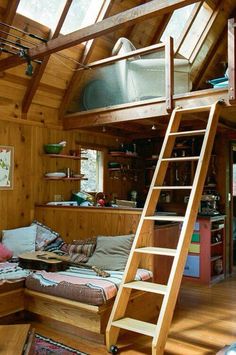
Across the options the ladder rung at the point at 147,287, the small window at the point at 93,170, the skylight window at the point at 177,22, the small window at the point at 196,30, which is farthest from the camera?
Answer: the small window at the point at 93,170

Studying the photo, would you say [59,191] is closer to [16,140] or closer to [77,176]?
[77,176]

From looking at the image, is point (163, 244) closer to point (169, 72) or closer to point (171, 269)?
point (171, 269)

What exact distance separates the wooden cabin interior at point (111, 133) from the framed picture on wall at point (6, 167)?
0.07ft

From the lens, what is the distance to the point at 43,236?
14.7 feet

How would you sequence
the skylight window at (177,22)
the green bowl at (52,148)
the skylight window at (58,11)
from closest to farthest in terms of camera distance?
the skylight window at (58,11), the green bowl at (52,148), the skylight window at (177,22)

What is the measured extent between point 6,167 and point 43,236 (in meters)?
1.01

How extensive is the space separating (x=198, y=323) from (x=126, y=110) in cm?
261

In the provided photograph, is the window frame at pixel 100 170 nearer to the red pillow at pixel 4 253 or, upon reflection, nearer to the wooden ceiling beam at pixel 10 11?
the red pillow at pixel 4 253

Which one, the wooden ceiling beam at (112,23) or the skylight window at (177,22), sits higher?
the skylight window at (177,22)

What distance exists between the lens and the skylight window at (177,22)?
18.8 ft

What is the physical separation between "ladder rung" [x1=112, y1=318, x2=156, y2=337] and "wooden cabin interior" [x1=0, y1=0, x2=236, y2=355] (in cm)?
21

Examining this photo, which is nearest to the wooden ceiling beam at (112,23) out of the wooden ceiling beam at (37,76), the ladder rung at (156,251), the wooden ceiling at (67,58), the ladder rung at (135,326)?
the wooden ceiling at (67,58)

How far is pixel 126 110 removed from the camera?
4.54m

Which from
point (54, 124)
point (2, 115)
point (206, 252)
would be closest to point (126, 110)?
point (54, 124)
